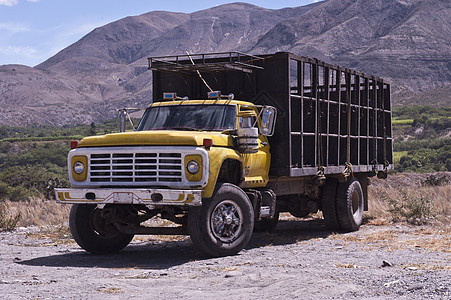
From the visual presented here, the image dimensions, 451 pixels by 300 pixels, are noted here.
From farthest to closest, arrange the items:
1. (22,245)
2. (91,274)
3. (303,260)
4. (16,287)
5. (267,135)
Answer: (22,245) → (267,135) → (303,260) → (91,274) → (16,287)

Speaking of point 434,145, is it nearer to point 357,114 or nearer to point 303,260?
point 357,114

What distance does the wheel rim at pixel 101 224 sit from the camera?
1123 cm

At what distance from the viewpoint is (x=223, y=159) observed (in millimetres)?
10453

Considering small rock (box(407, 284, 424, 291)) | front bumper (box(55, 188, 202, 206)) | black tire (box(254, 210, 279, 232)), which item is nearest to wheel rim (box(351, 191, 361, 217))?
black tire (box(254, 210, 279, 232))

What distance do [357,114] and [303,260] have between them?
248 inches

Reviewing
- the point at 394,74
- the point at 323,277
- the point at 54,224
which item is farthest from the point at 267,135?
the point at 394,74

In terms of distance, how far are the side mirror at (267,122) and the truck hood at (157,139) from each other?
1.02m

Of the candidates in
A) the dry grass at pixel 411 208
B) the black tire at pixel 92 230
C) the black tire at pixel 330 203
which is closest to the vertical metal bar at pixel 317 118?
the black tire at pixel 330 203

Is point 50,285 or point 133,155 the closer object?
point 50,285

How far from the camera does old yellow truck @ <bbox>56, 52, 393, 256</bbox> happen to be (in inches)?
396

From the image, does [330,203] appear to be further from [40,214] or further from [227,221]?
[40,214]

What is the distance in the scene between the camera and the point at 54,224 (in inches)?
631

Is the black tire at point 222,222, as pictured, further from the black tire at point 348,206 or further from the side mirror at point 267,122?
the black tire at point 348,206

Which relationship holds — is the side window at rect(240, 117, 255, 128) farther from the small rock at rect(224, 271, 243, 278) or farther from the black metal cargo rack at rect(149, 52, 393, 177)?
the small rock at rect(224, 271, 243, 278)
